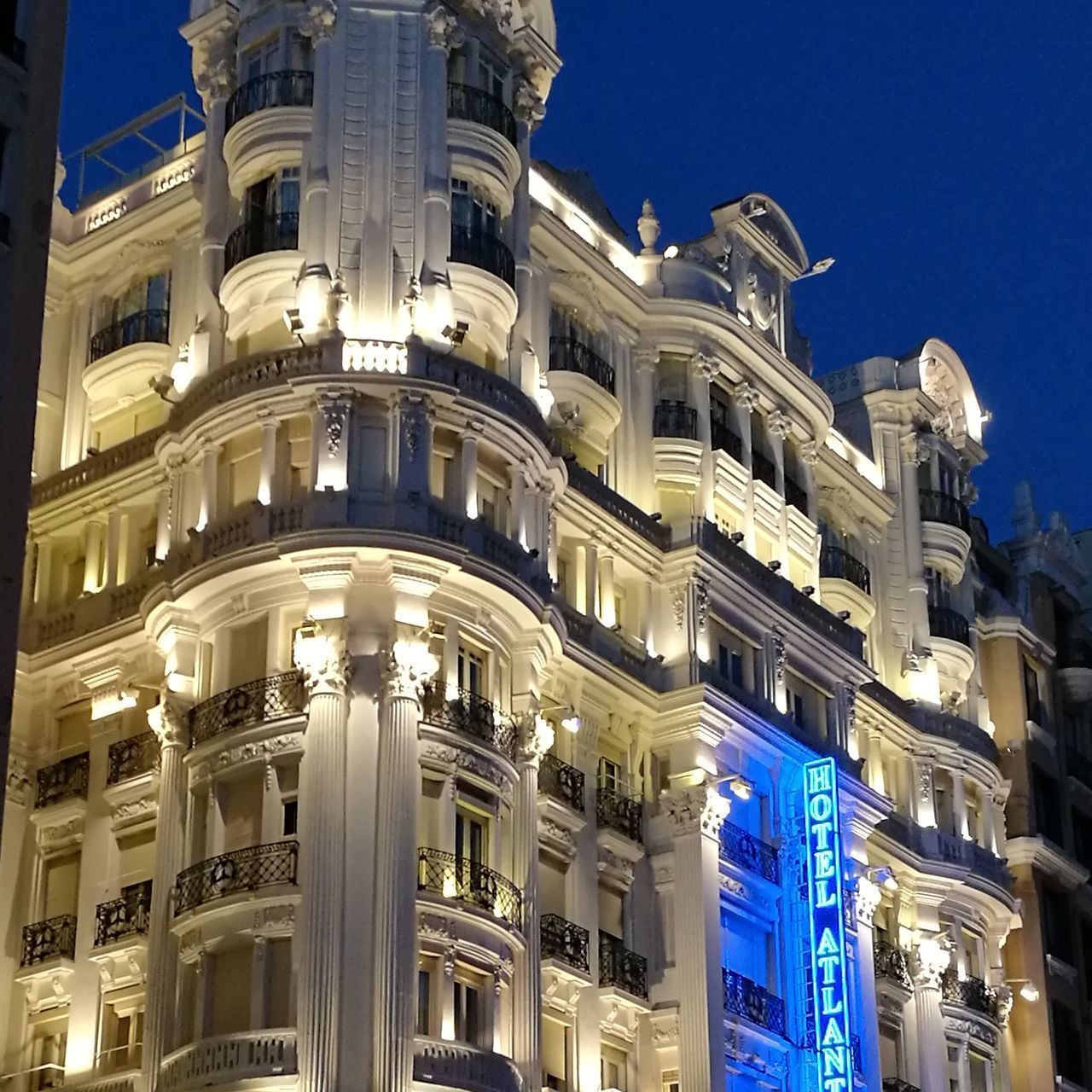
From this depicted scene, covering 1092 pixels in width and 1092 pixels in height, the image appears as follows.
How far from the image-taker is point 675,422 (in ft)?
191

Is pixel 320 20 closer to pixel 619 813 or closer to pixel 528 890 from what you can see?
pixel 619 813

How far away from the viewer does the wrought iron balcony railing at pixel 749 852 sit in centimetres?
5434

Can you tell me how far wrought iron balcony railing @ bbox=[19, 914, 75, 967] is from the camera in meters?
49.5

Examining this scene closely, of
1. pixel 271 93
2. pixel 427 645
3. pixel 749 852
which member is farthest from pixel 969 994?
pixel 271 93

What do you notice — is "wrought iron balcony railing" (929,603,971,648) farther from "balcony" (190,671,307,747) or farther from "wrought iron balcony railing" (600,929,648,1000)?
"balcony" (190,671,307,747)

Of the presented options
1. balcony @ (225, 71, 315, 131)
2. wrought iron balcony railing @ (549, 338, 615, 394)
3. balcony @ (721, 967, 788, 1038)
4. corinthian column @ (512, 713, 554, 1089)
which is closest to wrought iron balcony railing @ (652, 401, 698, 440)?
wrought iron balcony railing @ (549, 338, 615, 394)

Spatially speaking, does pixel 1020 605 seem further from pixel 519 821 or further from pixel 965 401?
pixel 519 821

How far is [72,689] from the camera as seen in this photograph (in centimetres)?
5247

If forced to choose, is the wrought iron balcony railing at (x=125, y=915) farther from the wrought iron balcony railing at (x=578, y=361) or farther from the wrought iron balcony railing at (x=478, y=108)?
the wrought iron balcony railing at (x=478, y=108)

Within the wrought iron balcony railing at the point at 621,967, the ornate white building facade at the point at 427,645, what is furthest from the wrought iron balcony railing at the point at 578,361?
the wrought iron balcony railing at the point at 621,967

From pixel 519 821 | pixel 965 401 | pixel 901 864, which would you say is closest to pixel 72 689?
pixel 519 821

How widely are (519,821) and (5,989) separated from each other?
11.0 metres

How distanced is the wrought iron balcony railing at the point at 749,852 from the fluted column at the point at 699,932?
58cm

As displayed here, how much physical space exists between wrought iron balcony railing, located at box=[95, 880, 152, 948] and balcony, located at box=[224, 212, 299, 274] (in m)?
13.0
